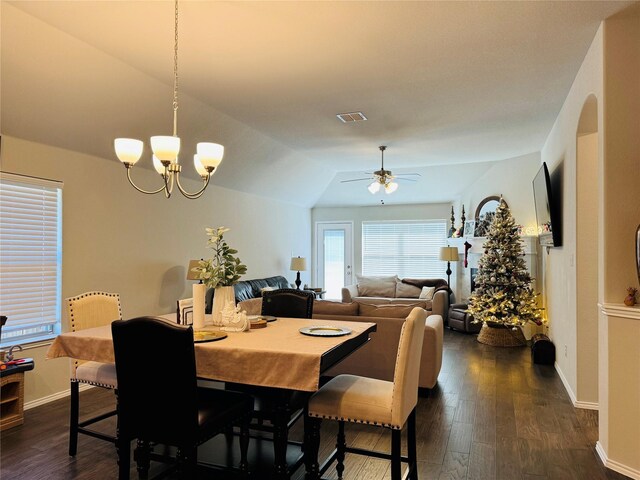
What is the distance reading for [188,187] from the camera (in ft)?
20.6

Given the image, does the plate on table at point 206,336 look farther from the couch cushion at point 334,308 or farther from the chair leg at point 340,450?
the couch cushion at point 334,308

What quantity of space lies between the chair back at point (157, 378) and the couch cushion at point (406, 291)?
7155mm

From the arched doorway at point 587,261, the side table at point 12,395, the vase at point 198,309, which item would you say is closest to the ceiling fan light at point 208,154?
the vase at point 198,309

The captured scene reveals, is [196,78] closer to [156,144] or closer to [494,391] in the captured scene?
[156,144]

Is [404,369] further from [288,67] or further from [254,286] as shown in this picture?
[254,286]

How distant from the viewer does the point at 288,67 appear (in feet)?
12.5

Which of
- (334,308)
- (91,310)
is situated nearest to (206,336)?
(91,310)

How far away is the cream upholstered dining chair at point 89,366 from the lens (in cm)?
306

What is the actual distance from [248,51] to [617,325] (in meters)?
3.23

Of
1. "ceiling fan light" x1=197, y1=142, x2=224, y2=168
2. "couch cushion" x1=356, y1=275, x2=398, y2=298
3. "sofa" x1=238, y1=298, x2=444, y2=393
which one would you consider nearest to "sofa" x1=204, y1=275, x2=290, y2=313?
"couch cushion" x1=356, y1=275, x2=398, y2=298

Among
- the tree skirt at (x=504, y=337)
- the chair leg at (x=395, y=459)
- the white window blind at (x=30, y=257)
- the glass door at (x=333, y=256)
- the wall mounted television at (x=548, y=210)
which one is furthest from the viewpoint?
the glass door at (x=333, y=256)

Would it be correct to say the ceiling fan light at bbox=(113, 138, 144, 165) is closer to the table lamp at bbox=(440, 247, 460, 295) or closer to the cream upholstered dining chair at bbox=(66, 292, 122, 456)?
the cream upholstered dining chair at bbox=(66, 292, 122, 456)

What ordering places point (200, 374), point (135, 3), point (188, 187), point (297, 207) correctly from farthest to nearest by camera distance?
point (297, 207) < point (188, 187) < point (135, 3) < point (200, 374)

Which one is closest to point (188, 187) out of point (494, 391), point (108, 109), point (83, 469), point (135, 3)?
point (108, 109)
